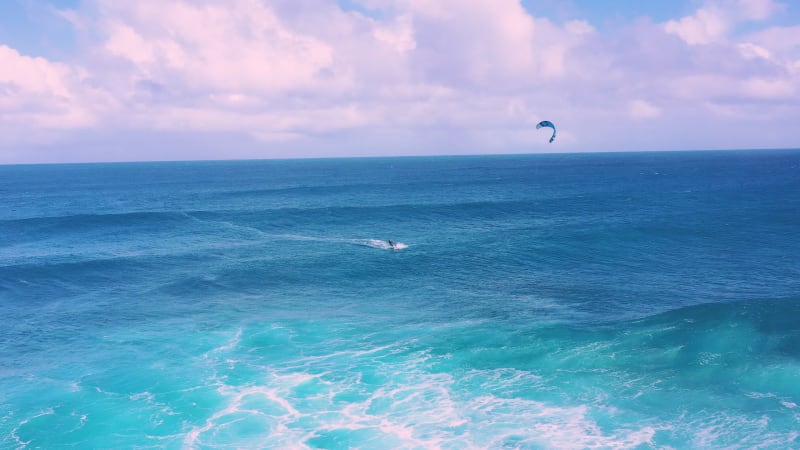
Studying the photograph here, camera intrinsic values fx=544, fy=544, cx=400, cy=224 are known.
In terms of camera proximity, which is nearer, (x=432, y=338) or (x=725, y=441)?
(x=725, y=441)

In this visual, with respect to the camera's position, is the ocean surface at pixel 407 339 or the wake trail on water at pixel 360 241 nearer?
the ocean surface at pixel 407 339

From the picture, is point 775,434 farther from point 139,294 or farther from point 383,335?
point 139,294

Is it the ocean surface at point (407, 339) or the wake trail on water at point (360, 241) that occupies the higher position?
the wake trail on water at point (360, 241)

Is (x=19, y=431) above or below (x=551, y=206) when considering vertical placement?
below

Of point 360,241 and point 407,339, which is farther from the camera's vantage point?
point 360,241

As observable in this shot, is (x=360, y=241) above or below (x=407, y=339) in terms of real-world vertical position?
above

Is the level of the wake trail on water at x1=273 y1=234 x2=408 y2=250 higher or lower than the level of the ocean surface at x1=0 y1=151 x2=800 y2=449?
higher

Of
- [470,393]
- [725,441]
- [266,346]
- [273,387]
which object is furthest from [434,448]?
[266,346]

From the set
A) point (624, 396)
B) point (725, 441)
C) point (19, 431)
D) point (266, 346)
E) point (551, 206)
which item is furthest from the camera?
point (551, 206)
